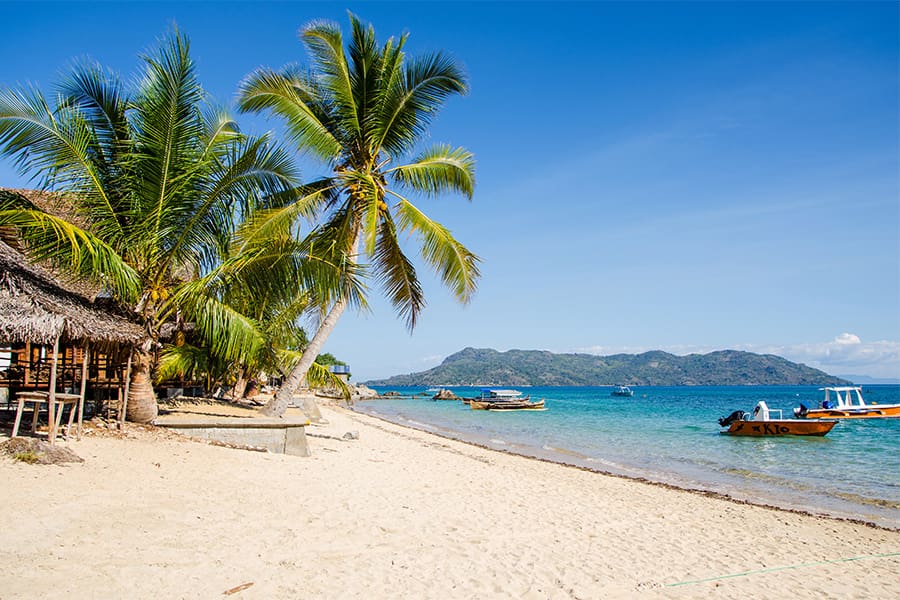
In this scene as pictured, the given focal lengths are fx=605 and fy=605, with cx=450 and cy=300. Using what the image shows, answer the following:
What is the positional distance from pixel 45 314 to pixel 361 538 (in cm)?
506

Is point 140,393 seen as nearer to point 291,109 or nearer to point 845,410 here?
point 291,109

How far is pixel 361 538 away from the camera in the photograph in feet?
18.8

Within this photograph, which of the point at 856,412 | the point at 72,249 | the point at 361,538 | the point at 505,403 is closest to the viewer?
the point at 361,538

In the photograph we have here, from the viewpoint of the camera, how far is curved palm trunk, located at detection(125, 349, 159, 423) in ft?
31.9

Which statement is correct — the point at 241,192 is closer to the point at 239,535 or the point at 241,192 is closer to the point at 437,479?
the point at 437,479

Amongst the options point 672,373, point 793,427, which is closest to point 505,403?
point 793,427

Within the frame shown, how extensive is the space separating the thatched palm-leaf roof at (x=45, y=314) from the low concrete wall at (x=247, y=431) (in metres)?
1.57

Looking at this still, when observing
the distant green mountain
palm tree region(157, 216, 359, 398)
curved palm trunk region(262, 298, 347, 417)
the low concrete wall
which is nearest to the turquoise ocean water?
curved palm trunk region(262, 298, 347, 417)

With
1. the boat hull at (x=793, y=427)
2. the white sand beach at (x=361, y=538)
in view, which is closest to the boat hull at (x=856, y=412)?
the boat hull at (x=793, y=427)

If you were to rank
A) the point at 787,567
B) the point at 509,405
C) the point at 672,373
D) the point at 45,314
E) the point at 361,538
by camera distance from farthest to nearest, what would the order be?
the point at 672,373 → the point at 509,405 → the point at 45,314 → the point at 787,567 → the point at 361,538

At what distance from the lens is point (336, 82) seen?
1221 cm

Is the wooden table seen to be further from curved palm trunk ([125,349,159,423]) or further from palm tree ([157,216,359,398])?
palm tree ([157,216,359,398])

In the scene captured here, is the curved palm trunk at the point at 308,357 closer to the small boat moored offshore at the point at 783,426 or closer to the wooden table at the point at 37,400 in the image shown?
the wooden table at the point at 37,400

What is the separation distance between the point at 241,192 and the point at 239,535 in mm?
6653
